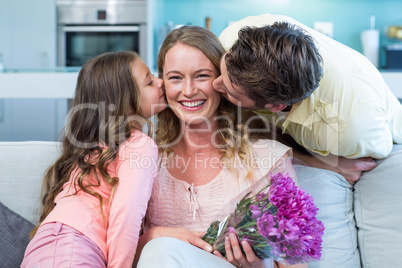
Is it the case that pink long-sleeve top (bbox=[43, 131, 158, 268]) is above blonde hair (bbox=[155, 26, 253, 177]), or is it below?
below

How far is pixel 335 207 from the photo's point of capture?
5.44ft

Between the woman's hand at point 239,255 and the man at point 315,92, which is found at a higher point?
the man at point 315,92

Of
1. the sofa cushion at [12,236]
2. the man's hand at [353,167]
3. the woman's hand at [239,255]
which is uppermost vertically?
the man's hand at [353,167]

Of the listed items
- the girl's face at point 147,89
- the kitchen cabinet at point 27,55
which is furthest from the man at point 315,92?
the kitchen cabinet at point 27,55

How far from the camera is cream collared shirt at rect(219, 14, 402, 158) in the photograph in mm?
1476

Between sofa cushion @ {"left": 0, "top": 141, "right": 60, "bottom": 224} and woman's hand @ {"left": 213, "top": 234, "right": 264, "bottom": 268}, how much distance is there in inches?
32.7

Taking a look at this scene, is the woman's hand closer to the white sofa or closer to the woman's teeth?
the white sofa

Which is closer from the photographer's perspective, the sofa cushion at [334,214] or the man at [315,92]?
the man at [315,92]

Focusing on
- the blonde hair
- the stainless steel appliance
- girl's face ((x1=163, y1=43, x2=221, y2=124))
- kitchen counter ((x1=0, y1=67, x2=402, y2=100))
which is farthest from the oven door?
girl's face ((x1=163, y1=43, x2=221, y2=124))

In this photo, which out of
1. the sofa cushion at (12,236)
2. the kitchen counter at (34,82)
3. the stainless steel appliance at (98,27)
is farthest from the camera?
the stainless steel appliance at (98,27)

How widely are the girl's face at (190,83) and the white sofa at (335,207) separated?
0.45 metres

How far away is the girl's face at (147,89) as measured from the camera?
1.67m

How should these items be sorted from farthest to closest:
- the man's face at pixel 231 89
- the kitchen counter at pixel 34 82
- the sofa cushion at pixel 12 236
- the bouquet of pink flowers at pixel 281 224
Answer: the kitchen counter at pixel 34 82
the sofa cushion at pixel 12 236
the man's face at pixel 231 89
the bouquet of pink flowers at pixel 281 224

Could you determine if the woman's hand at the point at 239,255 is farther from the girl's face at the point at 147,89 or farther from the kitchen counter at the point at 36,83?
the kitchen counter at the point at 36,83
